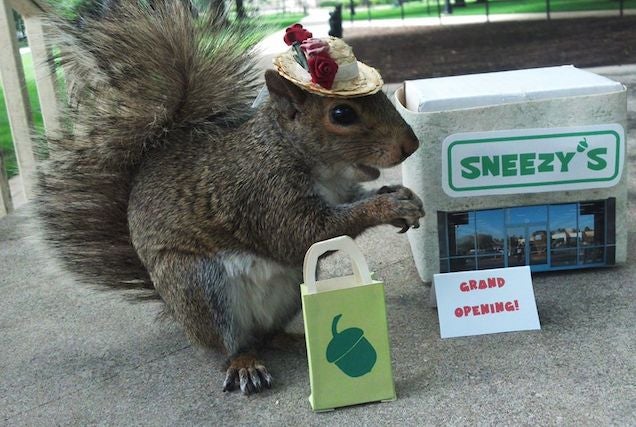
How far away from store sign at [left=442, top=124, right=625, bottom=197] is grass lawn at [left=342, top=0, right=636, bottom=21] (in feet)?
35.0

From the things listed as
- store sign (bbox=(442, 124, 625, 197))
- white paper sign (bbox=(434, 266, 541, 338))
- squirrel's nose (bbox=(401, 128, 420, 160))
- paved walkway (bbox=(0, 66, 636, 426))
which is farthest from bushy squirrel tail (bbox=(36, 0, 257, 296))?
white paper sign (bbox=(434, 266, 541, 338))

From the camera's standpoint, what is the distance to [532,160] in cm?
219

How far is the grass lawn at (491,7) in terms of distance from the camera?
12558mm

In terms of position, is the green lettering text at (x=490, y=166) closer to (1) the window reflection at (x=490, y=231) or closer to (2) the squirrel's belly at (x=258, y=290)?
(1) the window reflection at (x=490, y=231)

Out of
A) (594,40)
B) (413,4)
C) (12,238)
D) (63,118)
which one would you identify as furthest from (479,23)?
(63,118)

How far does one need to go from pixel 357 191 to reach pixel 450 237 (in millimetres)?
399

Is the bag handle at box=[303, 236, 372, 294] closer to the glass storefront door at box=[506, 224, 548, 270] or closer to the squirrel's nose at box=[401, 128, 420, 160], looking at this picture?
the squirrel's nose at box=[401, 128, 420, 160]

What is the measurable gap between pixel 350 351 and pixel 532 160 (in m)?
0.91

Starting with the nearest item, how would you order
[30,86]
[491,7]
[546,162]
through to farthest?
[546,162], [30,86], [491,7]

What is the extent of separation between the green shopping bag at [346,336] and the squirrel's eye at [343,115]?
313mm

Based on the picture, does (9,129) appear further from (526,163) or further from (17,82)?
(526,163)

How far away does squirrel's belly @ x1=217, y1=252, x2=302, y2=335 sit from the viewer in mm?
1858

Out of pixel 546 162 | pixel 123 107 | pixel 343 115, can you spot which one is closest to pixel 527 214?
pixel 546 162

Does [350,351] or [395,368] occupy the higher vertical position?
[350,351]
